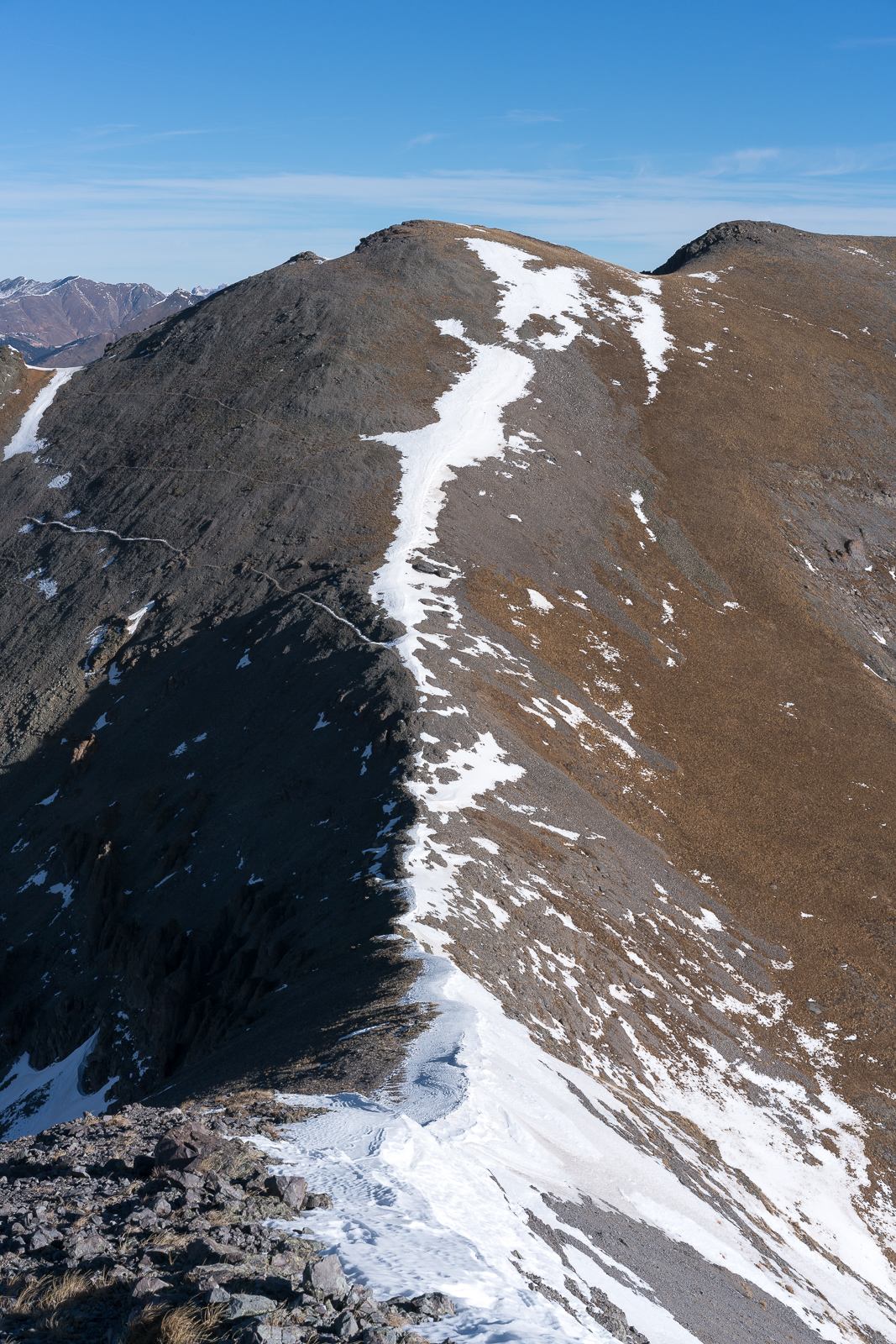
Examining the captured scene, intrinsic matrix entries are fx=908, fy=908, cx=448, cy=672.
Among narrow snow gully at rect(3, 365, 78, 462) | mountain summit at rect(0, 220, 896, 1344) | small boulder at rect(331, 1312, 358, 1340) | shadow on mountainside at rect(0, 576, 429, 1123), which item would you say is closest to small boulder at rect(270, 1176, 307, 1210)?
mountain summit at rect(0, 220, 896, 1344)

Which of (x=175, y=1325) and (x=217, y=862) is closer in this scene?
(x=175, y=1325)

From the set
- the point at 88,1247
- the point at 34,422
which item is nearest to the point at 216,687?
the point at 88,1247

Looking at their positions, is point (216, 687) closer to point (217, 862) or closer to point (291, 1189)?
point (217, 862)

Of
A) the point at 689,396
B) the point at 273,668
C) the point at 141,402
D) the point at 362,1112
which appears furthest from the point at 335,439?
the point at 362,1112

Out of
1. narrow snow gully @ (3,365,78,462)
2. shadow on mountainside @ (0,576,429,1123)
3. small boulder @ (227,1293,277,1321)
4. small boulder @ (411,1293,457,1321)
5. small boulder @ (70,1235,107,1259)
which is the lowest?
shadow on mountainside @ (0,576,429,1123)

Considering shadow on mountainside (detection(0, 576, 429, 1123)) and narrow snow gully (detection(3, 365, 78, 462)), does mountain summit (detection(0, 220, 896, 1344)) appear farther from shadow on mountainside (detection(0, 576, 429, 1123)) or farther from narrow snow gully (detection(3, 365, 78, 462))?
narrow snow gully (detection(3, 365, 78, 462))

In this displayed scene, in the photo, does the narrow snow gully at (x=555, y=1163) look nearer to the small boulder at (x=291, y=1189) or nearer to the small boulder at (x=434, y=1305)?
the small boulder at (x=434, y=1305)
